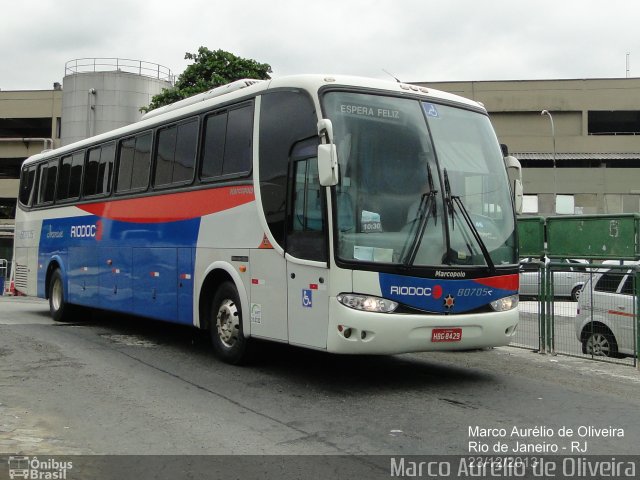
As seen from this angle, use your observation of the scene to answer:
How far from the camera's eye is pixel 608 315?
31.9 feet

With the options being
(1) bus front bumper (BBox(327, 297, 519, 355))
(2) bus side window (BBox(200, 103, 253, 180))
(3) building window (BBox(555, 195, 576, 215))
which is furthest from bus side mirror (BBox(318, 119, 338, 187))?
(3) building window (BBox(555, 195, 576, 215))

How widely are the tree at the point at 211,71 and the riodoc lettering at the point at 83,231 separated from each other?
57.9ft

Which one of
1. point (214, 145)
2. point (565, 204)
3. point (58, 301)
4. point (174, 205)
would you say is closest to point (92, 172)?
point (58, 301)

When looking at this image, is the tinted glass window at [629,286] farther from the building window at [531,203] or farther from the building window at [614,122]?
the building window at [614,122]

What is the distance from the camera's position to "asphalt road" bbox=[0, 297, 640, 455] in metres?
5.85

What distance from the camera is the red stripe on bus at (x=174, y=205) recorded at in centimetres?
926

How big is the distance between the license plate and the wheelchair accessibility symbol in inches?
53.2

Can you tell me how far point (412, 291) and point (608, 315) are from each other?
148 inches

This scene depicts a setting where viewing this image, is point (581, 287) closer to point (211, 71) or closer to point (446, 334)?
point (446, 334)

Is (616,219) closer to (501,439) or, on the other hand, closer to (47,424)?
(501,439)

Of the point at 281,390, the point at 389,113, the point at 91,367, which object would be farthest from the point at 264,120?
the point at 91,367

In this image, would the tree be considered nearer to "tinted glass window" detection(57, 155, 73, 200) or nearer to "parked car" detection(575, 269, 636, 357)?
"tinted glass window" detection(57, 155, 73, 200)

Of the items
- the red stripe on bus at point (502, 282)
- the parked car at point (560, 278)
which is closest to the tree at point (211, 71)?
the parked car at point (560, 278)

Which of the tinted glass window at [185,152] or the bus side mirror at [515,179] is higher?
the tinted glass window at [185,152]
